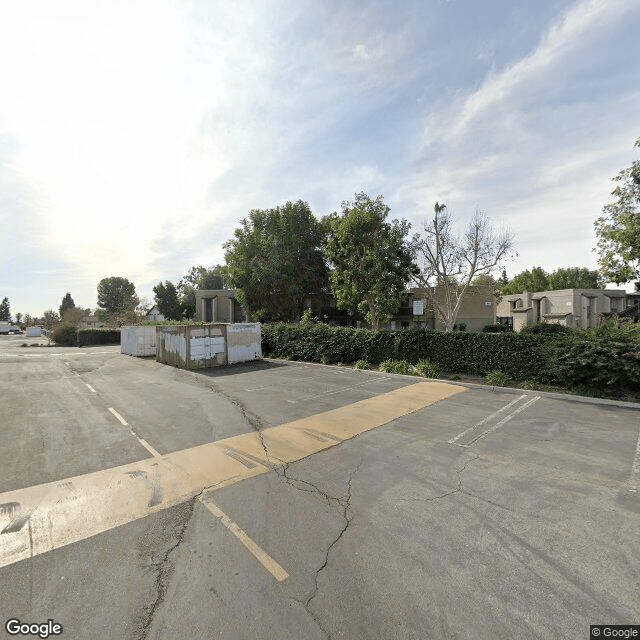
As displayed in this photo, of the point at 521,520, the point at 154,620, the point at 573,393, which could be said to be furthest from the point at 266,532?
the point at 573,393

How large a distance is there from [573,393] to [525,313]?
30.1 meters

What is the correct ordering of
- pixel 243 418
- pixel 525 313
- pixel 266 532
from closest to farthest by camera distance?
pixel 266 532 → pixel 243 418 → pixel 525 313

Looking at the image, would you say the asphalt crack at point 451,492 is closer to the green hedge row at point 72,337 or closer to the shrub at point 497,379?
the shrub at point 497,379

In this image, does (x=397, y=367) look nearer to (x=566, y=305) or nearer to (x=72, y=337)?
(x=566, y=305)

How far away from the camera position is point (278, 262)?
2802cm

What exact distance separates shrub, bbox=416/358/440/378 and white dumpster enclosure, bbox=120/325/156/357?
68.2 feet

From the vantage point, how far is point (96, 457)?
6266mm

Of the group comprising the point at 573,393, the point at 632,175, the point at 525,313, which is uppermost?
the point at 632,175

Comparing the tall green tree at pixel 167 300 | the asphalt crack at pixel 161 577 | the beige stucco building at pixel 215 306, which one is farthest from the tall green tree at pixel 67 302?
the asphalt crack at pixel 161 577

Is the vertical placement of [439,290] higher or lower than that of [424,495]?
higher

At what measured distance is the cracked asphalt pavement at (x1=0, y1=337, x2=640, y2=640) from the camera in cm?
285

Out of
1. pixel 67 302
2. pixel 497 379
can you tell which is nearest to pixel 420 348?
pixel 497 379

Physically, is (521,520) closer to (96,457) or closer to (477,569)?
(477,569)

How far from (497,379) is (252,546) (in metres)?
11.6
